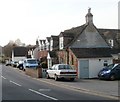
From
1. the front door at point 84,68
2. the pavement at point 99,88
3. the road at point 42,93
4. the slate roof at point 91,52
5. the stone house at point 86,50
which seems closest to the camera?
the road at point 42,93

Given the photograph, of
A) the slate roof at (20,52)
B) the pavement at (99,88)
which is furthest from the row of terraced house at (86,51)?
the slate roof at (20,52)

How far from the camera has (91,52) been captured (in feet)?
140

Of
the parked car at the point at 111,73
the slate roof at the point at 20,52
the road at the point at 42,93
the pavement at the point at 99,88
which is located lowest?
the road at the point at 42,93

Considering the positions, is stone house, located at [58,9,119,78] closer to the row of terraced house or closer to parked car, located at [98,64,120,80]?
the row of terraced house

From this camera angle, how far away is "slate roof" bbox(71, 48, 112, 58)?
135 feet

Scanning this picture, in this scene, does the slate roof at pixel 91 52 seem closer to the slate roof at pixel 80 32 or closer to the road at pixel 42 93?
the slate roof at pixel 80 32

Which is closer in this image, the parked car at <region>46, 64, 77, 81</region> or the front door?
the parked car at <region>46, 64, 77, 81</region>

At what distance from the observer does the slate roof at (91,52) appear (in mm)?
41013

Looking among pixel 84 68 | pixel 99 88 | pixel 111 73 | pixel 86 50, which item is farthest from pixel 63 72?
pixel 86 50

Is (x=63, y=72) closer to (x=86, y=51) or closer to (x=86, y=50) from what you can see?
(x=86, y=51)

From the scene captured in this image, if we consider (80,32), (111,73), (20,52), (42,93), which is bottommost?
(42,93)

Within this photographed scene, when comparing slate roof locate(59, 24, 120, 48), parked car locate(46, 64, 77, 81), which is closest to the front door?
parked car locate(46, 64, 77, 81)

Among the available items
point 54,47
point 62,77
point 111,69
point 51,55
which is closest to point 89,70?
point 111,69

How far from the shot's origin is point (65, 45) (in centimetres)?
4688
